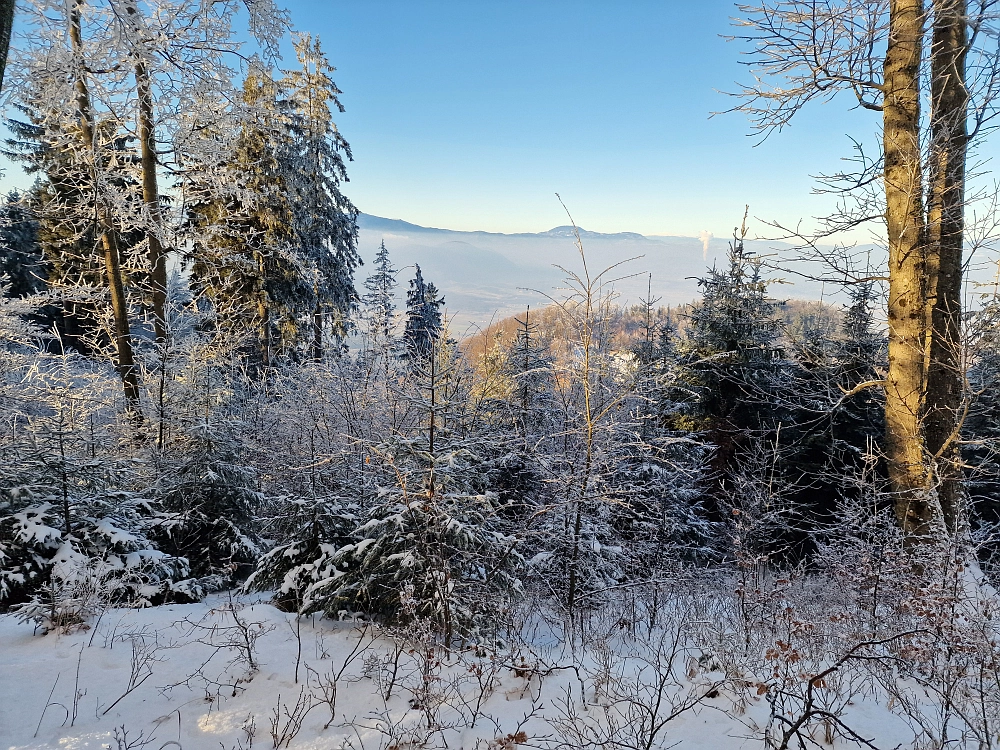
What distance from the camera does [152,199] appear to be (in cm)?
841

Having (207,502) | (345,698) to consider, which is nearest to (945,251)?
(345,698)

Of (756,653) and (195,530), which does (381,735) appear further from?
(195,530)

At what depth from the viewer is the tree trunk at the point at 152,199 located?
7855mm

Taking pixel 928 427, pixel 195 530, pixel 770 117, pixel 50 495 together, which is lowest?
pixel 195 530

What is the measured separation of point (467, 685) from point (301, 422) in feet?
25.9

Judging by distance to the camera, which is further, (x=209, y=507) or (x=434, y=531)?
(x=209, y=507)

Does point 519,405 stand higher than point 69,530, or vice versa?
point 69,530

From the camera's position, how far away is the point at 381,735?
119 inches

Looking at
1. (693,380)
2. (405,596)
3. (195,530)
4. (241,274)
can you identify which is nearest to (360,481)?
(195,530)

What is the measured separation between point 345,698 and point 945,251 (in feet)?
21.5

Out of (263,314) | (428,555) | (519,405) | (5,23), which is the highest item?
(5,23)

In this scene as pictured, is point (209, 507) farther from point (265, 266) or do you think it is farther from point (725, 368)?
point (725, 368)

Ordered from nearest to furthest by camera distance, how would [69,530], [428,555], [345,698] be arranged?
1. [345,698]
2. [428,555]
3. [69,530]

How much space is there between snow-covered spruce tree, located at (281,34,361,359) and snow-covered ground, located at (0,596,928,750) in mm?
13954
